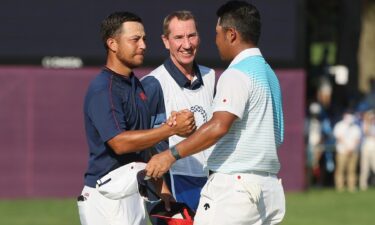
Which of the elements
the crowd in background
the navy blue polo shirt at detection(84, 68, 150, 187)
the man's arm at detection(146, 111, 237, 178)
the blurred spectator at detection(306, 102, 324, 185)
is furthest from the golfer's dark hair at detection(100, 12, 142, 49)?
the blurred spectator at detection(306, 102, 324, 185)

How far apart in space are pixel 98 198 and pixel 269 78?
4.74ft

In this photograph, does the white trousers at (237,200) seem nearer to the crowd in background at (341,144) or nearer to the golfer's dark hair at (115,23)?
the golfer's dark hair at (115,23)

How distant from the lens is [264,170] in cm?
757

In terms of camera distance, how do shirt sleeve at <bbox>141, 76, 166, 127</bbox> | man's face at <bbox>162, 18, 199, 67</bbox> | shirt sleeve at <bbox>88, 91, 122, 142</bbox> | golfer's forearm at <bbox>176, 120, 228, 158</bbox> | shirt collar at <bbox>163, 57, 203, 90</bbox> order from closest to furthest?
golfer's forearm at <bbox>176, 120, 228, 158</bbox> < shirt sleeve at <bbox>88, 91, 122, 142</bbox> < shirt sleeve at <bbox>141, 76, 166, 127</bbox> < man's face at <bbox>162, 18, 199, 67</bbox> < shirt collar at <bbox>163, 57, 203, 90</bbox>

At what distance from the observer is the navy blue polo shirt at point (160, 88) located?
342 inches

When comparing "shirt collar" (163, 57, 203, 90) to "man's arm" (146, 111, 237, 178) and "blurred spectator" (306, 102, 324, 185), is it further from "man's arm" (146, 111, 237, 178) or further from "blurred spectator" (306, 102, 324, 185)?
"blurred spectator" (306, 102, 324, 185)

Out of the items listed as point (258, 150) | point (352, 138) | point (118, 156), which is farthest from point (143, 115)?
point (352, 138)

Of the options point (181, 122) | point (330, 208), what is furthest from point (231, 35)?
point (330, 208)

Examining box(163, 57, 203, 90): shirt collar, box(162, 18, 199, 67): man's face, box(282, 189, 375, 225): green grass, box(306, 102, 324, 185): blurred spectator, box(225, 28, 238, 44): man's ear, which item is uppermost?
box(225, 28, 238, 44): man's ear

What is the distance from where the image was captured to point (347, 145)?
22047mm

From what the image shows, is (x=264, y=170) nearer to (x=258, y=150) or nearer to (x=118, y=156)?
(x=258, y=150)

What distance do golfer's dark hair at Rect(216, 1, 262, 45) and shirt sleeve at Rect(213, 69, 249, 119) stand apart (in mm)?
333

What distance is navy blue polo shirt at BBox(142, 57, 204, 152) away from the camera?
8.70 meters

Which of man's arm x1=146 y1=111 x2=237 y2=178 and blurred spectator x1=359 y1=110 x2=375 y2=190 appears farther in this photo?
blurred spectator x1=359 y1=110 x2=375 y2=190
